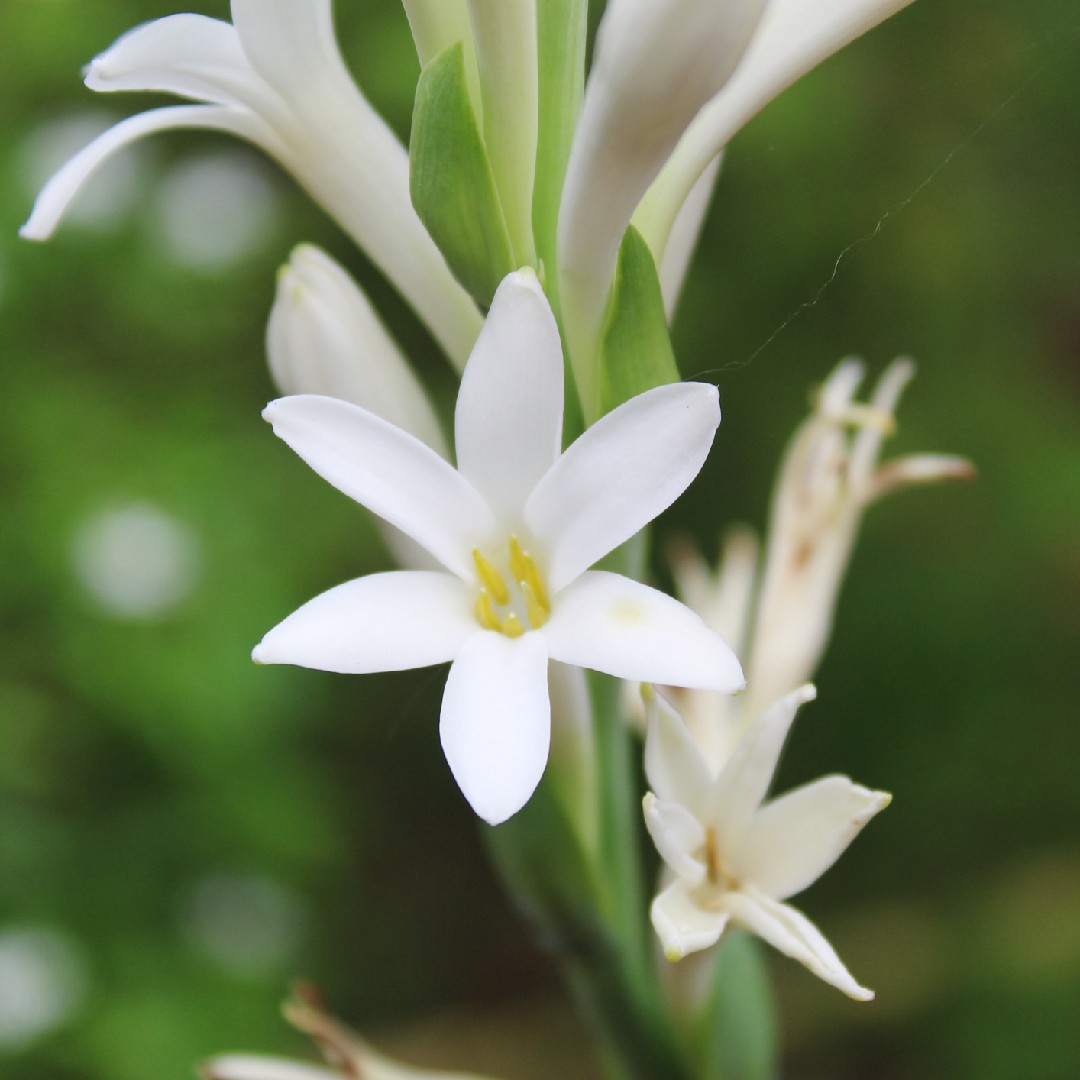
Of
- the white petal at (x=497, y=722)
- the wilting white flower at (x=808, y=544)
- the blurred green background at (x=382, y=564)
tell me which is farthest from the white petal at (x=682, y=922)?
the blurred green background at (x=382, y=564)

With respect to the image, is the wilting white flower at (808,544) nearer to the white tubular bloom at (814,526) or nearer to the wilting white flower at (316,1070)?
the white tubular bloom at (814,526)

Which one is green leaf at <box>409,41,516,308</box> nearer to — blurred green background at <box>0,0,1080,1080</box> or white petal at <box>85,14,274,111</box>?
white petal at <box>85,14,274,111</box>

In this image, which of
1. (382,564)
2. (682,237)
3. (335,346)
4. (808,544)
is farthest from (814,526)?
(382,564)

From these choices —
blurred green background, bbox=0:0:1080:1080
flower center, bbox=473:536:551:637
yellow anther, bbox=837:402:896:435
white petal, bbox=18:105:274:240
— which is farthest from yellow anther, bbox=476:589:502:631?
blurred green background, bbox=0:0:1080:1080

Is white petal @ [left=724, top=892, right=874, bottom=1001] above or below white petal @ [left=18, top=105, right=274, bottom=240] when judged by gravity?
below

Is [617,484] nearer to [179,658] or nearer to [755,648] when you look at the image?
[755,648]

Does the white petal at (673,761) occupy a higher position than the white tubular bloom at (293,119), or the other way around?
the white tubular bloom at (293,119)

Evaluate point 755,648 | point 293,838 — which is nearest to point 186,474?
point 293,838
